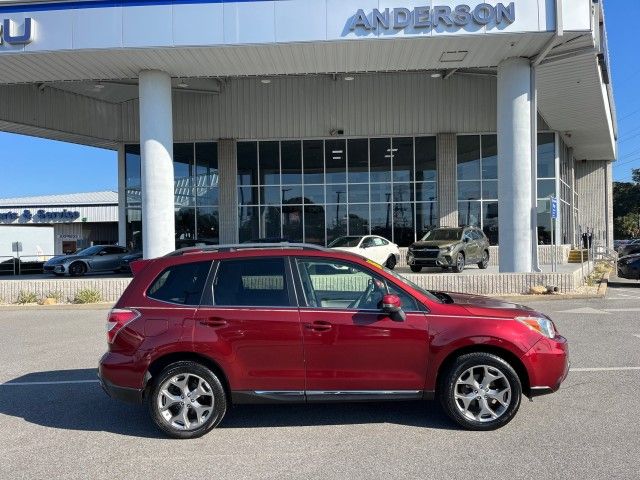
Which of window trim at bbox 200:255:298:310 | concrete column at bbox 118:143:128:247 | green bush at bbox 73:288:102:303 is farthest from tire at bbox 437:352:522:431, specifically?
concrete column at bbox 118:143:128:247

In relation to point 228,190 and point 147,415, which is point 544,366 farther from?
point 228,190

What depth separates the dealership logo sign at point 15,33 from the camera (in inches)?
592

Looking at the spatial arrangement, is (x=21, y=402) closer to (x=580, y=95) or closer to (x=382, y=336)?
(x=382, y=336)

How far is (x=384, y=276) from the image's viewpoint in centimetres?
504

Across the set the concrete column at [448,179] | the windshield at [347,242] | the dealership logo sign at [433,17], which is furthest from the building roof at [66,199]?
the dealership logo sign at [433,17]

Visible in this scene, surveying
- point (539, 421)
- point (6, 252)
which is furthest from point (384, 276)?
point (6, 252)

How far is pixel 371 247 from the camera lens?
2186 centimetres

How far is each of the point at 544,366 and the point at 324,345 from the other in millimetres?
1915

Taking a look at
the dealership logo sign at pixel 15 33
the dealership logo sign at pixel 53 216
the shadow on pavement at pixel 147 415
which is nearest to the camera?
the shadow on pavement at pixel 147 415

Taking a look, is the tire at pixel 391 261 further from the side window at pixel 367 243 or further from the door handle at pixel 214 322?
the door handle at pixel 214 322

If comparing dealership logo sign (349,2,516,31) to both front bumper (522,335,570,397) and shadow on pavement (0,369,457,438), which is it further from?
front bumper (522,335,570,397)

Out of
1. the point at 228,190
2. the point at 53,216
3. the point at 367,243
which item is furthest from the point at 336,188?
the point at 53,216

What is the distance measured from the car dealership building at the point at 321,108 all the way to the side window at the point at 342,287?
11183mm

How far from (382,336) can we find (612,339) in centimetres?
570
